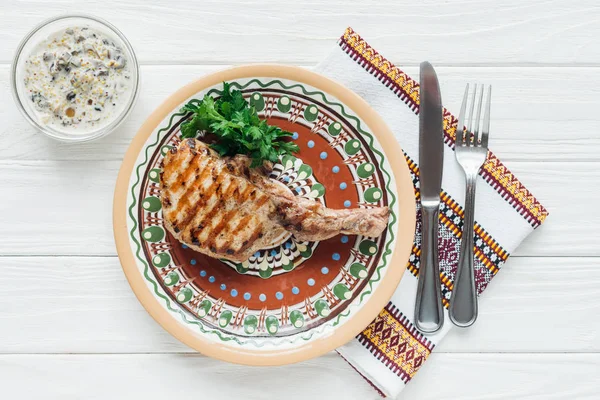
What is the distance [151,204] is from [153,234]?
12 centimetres

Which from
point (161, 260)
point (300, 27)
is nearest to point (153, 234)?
point (161, 260)

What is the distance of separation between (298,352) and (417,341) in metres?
0.51

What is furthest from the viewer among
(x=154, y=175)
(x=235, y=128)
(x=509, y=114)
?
(x=509, y=114)

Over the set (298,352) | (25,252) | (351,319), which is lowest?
(25,252)

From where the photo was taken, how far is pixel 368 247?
7.18ft

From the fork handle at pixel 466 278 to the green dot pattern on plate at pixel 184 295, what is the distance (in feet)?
3.46

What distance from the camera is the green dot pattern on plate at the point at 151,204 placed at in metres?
2.16

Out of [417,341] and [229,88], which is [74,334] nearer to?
[229,88]

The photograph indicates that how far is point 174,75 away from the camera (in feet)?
7.71

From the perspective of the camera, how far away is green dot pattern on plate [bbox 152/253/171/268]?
2182 millimetres

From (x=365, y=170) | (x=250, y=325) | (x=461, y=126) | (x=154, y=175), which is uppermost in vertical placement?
(x=461, y=126)

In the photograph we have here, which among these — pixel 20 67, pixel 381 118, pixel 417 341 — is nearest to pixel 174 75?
pixel 20 67

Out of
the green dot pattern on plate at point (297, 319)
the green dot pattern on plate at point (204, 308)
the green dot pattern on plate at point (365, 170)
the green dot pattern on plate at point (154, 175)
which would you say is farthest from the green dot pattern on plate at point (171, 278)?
the green dot pattern on plate at point (365, 170)

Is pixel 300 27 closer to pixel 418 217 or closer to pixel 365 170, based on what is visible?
pixel 365 170
